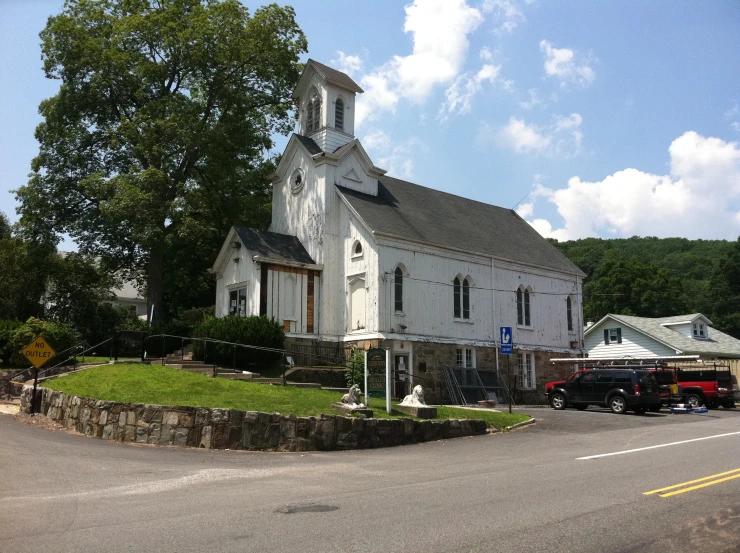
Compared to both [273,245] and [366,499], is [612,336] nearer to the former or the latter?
[273,245]

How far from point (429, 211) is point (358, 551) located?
27954 millimetres

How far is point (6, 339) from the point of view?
27.7m

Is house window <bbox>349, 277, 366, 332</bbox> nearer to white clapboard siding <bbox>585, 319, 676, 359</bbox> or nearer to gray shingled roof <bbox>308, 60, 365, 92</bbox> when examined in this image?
gray shingled roof <bbox>308, 60, 365, 92</bbox>

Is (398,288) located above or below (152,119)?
below

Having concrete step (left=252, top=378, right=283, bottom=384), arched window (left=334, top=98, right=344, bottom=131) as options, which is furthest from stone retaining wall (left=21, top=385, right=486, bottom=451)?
arched window (left=334, top=98, right=344, bottom=131)

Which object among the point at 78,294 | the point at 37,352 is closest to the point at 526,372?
the point at 37,352

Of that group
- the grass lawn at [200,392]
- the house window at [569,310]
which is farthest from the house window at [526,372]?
the grass lawn at [200,392]

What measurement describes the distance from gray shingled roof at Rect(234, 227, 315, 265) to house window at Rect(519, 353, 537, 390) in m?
11.9

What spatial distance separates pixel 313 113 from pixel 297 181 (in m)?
3.81

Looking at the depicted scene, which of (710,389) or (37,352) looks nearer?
(37,352)

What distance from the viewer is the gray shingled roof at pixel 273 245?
28.4m

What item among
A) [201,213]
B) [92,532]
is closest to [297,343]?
[201,213]

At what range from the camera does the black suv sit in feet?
80.6

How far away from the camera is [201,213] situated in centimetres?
3359
